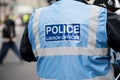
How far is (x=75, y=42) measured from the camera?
405 centimetres

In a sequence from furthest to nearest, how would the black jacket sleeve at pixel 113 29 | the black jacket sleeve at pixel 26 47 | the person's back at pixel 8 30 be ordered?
the person's back at pixel 8 30 < the black jacket sleeve at pixel 26 47 < the black jacket sleeve at pixel 113 29

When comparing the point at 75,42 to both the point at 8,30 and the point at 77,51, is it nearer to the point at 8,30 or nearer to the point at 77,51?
the point at 77,51

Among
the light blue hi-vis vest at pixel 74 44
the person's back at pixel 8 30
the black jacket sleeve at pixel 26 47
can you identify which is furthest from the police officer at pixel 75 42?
the person's back at pixel 8 30

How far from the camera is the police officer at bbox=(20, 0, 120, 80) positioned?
404cm

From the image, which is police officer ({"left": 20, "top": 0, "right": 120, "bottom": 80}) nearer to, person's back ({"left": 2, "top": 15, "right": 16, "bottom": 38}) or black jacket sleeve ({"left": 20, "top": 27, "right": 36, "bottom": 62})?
black jacket sleeve ({"left": 20, "top": 27, "right": 36, "bottom": 62})

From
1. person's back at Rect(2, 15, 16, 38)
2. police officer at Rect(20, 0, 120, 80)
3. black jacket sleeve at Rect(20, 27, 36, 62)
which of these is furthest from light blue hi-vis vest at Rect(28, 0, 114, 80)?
person's back at Rect(2, 15, 16, 38)

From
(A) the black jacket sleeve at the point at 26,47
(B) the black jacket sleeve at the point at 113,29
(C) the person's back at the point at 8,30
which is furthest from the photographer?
(C) the person's back at the point at 8,30

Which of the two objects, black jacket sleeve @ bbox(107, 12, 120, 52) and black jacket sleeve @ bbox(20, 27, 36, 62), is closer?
black jacket sleeve @ bbox(107, 12, 120, 52)

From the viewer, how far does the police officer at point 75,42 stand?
404 centimetres

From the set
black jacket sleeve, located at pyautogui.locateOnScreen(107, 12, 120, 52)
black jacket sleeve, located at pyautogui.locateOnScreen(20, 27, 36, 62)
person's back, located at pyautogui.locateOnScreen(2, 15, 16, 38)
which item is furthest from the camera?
person's back, located at pyautogui.locateOnScreen(2, 15, 16, 38)

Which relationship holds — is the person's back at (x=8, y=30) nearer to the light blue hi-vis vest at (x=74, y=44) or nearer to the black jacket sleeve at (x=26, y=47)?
the black jacket sleeve at (x=26, y=47)

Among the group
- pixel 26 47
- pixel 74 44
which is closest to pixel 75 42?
pixel 74 44

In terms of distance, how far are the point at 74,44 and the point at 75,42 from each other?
0.02 meters

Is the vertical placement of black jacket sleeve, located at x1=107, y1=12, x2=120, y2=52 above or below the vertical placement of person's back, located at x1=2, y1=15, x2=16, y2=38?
above
